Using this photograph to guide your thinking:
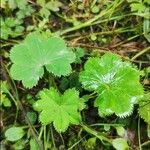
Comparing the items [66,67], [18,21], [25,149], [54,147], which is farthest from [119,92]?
[18,21]

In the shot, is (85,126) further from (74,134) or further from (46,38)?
(46,38)

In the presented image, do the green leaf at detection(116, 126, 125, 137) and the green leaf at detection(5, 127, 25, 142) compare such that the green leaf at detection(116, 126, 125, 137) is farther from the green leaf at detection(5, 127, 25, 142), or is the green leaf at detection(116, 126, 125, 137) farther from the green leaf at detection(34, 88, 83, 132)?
the green leaf at detection(5, 127, 25, 142)

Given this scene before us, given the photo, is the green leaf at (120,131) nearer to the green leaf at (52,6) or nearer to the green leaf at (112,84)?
the green leaf at (112,84)

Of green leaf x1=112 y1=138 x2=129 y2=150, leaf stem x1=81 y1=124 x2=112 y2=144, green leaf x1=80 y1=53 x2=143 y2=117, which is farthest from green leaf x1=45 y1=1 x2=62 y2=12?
green leaf x1=112 y1=138 x2=129 y2=150

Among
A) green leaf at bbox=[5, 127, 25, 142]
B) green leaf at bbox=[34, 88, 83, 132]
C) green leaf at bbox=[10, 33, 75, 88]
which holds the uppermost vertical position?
green leaf at bbox=[10, 33, 75, 88]

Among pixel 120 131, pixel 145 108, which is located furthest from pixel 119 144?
pixel 145 108

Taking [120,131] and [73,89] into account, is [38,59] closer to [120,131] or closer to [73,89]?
[73,89]

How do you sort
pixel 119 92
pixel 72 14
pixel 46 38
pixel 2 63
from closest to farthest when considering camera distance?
pixel 119 92 < pixel 46 38 < pixel 2 63 < pixel 72 14
